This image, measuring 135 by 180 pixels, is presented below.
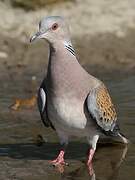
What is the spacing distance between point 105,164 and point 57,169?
526mm

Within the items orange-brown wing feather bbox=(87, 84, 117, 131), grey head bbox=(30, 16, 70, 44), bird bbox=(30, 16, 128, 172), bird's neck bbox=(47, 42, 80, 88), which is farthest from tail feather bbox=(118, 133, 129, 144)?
grey head bbox=(30, 16, 70, 44)

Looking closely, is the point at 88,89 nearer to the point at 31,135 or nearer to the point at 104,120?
the point at 104,120

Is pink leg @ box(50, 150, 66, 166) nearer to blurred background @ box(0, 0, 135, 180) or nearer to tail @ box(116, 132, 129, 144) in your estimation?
blurred background @ box(0, 0, 135, 180)

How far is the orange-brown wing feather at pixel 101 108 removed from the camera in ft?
24.1

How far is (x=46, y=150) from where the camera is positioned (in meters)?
8.33

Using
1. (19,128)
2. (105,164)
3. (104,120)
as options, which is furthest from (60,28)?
(19,128)

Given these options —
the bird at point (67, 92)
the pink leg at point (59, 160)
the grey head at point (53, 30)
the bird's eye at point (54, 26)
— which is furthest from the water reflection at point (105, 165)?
the bird's eye at point (54, 26)

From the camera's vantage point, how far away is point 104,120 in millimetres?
7512

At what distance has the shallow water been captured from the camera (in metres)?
7.55

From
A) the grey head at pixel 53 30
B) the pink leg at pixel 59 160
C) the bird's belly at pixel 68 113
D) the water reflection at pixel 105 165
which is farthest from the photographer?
the pink leg at pixel 59 160

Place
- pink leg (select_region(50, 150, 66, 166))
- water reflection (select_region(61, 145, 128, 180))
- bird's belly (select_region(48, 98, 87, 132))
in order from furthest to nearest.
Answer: pink leg (select_region(50, 150, 66, 166))
water reflection (select_region(61, 145, 128, 180))
bird's belly (select_region(48, 98, 87, 132))

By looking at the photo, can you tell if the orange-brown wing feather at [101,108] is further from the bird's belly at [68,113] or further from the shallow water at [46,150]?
the shallow water at [46,150]

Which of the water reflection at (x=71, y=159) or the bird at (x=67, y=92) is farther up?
the bird at (x=67, y=92)

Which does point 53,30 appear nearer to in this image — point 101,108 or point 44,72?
point 101,108
